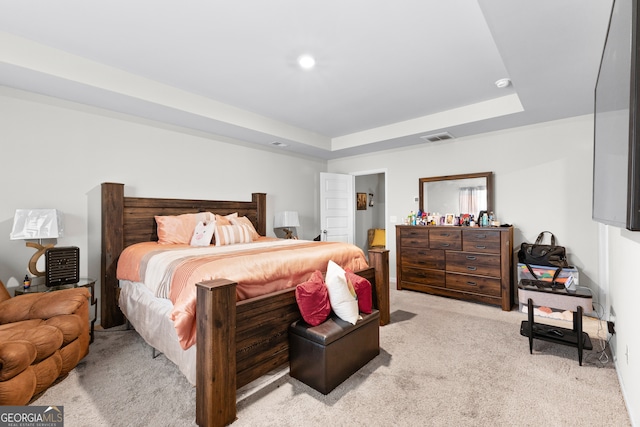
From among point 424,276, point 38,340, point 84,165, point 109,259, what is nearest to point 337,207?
point 424,276

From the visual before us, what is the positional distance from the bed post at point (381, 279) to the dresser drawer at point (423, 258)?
1.41 metres

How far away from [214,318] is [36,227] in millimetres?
2130

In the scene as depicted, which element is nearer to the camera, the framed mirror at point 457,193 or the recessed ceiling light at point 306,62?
the recessed ceiling light at point 306,62

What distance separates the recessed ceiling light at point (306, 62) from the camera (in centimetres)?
250

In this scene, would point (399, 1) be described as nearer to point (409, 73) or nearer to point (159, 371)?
point (409, 73)

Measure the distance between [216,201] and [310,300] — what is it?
2.63m

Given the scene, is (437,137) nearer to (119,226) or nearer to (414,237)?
(414,237)

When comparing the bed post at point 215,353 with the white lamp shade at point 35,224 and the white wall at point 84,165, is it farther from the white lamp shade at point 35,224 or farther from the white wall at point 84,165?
the white wall at point 84,165

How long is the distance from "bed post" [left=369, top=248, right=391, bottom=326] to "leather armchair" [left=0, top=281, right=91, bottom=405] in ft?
8.32

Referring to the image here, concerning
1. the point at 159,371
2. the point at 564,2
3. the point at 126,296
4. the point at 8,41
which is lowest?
the point at 159,371

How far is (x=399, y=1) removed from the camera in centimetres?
184

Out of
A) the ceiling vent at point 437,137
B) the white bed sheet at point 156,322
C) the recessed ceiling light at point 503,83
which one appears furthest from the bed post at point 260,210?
the recessed ceiling light at point 503,83

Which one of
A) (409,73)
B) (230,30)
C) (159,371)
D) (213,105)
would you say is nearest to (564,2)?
(409,73)

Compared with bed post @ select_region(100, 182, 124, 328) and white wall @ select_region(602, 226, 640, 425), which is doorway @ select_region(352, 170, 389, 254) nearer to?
bed post @ select_region(100, 182, 124, 328)
